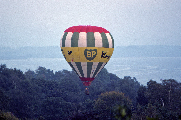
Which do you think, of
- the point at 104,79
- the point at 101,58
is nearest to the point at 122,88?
the point at 104,79

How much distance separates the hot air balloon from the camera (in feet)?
74.5

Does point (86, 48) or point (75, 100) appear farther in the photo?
point (75, 100)

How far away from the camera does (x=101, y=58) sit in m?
23.5

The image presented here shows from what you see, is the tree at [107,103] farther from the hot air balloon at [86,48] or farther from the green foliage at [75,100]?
the hot air balloon at [86,48]

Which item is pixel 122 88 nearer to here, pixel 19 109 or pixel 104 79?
pixel 104 79

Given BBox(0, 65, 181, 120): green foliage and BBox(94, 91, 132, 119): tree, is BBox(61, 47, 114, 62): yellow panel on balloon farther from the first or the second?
BBox(94, 91, 132, 119): tree

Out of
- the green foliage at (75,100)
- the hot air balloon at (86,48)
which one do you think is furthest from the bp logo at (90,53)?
the green foliage at (75,100)

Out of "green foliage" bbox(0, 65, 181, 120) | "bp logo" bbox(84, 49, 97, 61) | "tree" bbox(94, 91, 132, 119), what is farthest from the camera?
"tree" bbox(94, 91, 132, 119)

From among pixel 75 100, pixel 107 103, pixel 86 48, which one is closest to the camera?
pixel 86 48

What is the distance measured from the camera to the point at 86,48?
22.6 m

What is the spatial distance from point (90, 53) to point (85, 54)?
0.48 metres

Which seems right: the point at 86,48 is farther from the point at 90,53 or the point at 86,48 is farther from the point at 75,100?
the point at 75,100

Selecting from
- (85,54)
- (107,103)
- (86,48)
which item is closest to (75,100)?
(107,103)

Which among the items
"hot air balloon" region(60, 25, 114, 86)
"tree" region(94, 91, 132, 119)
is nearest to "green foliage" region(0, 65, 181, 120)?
"tree" region(94, 91, 132, 119)
